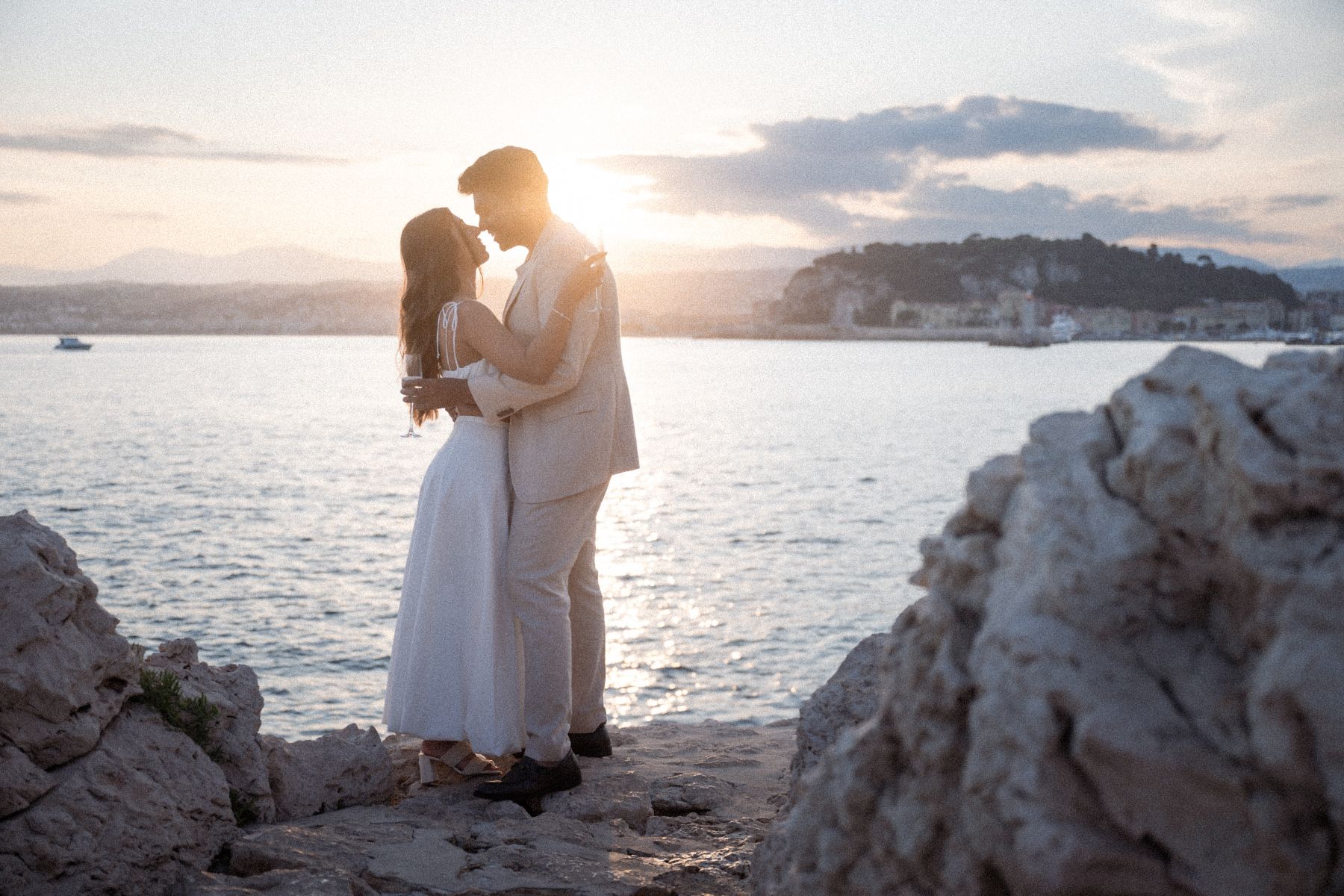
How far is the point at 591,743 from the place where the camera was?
4.58 metres

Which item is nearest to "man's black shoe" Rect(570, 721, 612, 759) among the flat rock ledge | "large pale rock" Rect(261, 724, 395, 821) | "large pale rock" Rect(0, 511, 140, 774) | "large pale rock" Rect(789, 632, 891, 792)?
the flat rock ledge

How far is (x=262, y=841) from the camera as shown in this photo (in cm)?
325

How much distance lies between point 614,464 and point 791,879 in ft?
7.16

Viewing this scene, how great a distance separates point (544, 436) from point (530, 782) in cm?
119

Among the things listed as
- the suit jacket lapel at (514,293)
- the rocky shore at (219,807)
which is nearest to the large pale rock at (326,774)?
the rocky shore at (219,807)

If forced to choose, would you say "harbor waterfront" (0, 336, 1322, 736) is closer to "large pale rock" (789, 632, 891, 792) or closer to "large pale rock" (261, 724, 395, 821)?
"large pale rock" (789, 632, 891, 792)

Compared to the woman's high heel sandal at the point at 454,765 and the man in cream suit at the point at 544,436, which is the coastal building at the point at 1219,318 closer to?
the man in cream suit at the point at 544,436

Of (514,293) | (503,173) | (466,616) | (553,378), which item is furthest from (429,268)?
(466,616)

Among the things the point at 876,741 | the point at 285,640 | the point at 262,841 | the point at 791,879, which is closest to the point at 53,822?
the point at 262,841

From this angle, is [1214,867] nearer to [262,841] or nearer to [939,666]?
[939,666]

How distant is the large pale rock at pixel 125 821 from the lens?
2904mm

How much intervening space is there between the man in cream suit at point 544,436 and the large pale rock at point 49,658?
1.27 m

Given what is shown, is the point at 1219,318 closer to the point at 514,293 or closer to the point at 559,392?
the point at 514,293

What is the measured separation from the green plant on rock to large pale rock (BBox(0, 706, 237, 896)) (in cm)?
5
